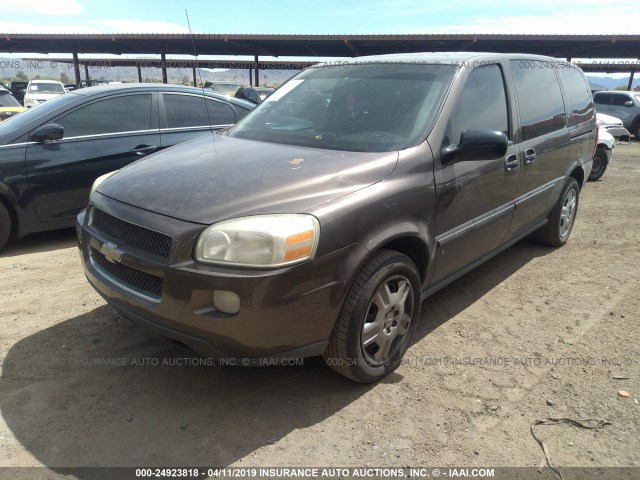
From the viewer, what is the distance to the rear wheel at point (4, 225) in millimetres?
4633

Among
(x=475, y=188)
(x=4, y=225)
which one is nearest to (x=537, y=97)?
(x=475, y=188)

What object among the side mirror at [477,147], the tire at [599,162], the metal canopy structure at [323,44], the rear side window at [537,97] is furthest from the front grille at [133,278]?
the metal canopy structure at [323,44]

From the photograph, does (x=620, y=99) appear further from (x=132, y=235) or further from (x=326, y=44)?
(x=132, y=235)

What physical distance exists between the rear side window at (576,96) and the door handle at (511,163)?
1.41 meters

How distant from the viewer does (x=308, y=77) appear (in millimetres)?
3812

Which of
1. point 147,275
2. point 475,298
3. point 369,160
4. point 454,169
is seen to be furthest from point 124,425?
point 475,298

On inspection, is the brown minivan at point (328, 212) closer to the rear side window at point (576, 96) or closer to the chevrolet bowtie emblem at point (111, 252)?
the chevrolet bowtie emblem at point (111, 252)

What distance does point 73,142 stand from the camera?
491 cm

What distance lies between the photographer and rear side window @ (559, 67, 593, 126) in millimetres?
4684

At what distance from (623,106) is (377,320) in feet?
64.0

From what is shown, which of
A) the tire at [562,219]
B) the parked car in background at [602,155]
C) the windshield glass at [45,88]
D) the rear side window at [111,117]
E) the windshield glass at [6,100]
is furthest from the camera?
the windshield glass at [45,88]

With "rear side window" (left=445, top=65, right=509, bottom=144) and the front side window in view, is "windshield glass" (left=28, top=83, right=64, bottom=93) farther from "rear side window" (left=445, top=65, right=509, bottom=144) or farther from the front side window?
the front side window

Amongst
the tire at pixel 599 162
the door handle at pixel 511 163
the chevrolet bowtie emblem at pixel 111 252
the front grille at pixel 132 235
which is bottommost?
the tire at pixel 599 162

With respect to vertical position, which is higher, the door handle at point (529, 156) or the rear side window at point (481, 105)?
the rear side window at point (481, 105)
